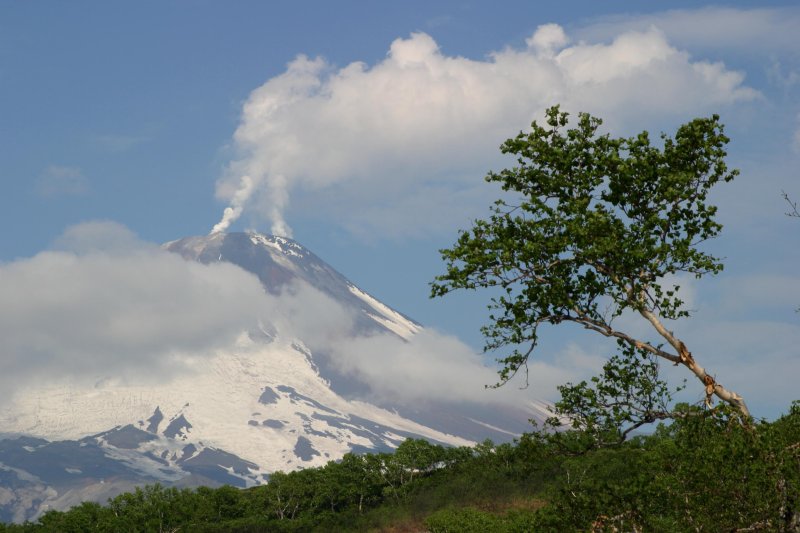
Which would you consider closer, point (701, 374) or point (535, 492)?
point (701, 374)

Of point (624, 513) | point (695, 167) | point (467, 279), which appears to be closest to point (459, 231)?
point (467, 279)

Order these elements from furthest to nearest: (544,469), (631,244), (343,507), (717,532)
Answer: (343,507), (544,469), (631,244), (717,532)

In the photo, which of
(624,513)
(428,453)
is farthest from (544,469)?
(624,513)

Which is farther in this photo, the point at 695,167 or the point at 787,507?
the point at 695,167

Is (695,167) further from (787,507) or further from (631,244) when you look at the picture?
(787,507)

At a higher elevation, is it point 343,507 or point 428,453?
point 428,453

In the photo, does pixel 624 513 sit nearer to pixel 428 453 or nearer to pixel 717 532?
pixel 717 532

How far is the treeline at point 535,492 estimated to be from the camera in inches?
771

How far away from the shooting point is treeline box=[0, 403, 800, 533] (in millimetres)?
19594

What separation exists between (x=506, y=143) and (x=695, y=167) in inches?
178

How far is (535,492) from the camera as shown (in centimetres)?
10625

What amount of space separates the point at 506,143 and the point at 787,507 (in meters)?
10.3

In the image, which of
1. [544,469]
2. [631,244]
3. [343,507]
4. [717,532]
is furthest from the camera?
[343,507]

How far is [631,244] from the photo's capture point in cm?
2191
